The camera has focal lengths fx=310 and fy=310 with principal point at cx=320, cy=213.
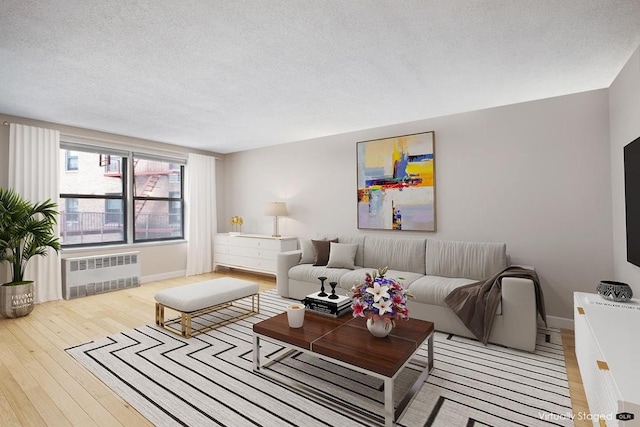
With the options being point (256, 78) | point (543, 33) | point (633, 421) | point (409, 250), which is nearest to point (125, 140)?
point (256, 78)

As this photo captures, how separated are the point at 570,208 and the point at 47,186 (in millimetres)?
6521

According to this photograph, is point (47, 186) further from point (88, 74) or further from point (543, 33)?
point (543, 33)

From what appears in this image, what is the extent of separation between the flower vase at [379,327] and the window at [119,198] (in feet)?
15.8

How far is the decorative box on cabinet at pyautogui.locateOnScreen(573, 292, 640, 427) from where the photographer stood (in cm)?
119

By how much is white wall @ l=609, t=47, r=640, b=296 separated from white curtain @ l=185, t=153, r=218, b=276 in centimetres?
604

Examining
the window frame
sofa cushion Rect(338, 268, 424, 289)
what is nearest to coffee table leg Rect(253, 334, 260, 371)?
sofa cushion Rect(338, 268, 424, 289)

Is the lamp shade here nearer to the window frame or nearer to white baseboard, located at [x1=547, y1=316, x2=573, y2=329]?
the window frame

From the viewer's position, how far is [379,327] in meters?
2.12

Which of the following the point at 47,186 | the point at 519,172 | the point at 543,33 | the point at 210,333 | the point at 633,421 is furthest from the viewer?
the point at 47,186

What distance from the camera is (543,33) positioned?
2176 millimetres

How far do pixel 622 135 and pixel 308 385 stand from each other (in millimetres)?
3365

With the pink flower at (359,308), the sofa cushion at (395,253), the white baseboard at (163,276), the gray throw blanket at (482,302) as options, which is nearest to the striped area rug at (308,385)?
the gray throw blanket at (482,302)

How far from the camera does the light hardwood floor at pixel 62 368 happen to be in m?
1.90

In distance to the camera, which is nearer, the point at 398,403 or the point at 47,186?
the point at 398,403
